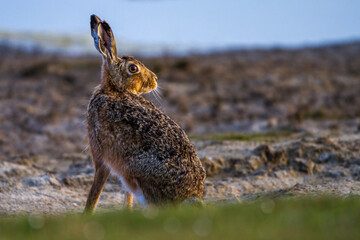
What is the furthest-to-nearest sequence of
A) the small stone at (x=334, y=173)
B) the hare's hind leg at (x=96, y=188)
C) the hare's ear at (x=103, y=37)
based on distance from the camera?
the small stone at (x=334, y=173) < the hare's ear at (x=103, y=37) < the hare's hind leg at (x=96, y=188)

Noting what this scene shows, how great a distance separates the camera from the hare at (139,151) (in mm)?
7134

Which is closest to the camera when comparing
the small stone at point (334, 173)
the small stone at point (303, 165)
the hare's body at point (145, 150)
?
the hare's body at point (145, 150)

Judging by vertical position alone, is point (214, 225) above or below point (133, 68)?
below

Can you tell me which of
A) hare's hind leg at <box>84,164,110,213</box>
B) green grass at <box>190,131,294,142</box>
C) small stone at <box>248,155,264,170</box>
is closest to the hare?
hare's hind leg at <box>84,164,110,213</box>

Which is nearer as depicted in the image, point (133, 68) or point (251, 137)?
point (133, 68)

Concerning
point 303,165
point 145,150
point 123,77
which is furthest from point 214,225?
point 303,165

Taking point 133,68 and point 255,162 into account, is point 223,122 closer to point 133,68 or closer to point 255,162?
point 255,162

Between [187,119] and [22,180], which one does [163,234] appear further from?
[187,119]

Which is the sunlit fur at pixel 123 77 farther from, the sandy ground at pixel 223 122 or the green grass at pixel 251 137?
the green grass at pixel 251 137

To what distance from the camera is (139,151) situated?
23.9ft

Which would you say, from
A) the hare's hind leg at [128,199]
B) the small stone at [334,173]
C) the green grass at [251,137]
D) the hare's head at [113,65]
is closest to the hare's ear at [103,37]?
the hare's head at [113,65]

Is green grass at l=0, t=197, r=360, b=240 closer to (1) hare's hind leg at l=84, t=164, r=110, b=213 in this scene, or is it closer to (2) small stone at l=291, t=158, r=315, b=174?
(1) hare's hind leg at l=84, t=164, r=110, b=213

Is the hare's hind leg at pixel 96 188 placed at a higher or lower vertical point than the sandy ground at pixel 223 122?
higher

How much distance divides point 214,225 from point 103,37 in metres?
4.21
